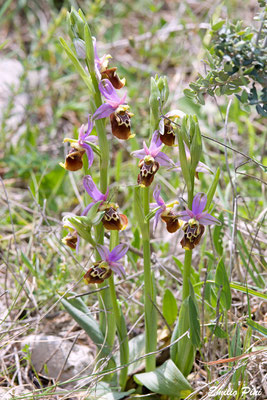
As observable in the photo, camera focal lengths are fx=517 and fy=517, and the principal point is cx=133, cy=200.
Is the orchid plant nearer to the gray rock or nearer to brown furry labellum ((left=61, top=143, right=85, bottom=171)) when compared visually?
brown furry labellum ((left=61, top=143, right=85, bottom=171))

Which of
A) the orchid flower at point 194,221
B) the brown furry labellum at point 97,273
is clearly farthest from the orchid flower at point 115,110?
the brown furry labellum at point 97,273

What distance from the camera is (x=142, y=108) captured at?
148 inches

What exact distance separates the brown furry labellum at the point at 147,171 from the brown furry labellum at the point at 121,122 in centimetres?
10

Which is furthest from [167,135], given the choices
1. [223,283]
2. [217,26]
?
[223,283]

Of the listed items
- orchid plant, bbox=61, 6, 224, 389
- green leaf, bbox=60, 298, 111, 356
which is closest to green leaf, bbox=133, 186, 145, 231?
orchid plant, bbox=61, 6, 224, 389

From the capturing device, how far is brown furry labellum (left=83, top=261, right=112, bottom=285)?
178 cm

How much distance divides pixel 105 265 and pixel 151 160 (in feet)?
1.31

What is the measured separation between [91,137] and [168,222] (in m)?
0.40

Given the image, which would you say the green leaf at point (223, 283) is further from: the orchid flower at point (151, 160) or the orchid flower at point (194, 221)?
the orchid flower at point (151, 160)

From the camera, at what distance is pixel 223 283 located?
184cm

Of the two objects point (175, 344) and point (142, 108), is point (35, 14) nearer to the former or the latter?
point (142, 108)

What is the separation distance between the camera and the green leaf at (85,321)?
1947mm

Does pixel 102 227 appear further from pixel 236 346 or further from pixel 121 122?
pixel 236 346

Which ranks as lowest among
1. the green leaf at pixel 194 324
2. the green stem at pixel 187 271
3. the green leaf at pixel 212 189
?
the green leaf at pixel 194 324
